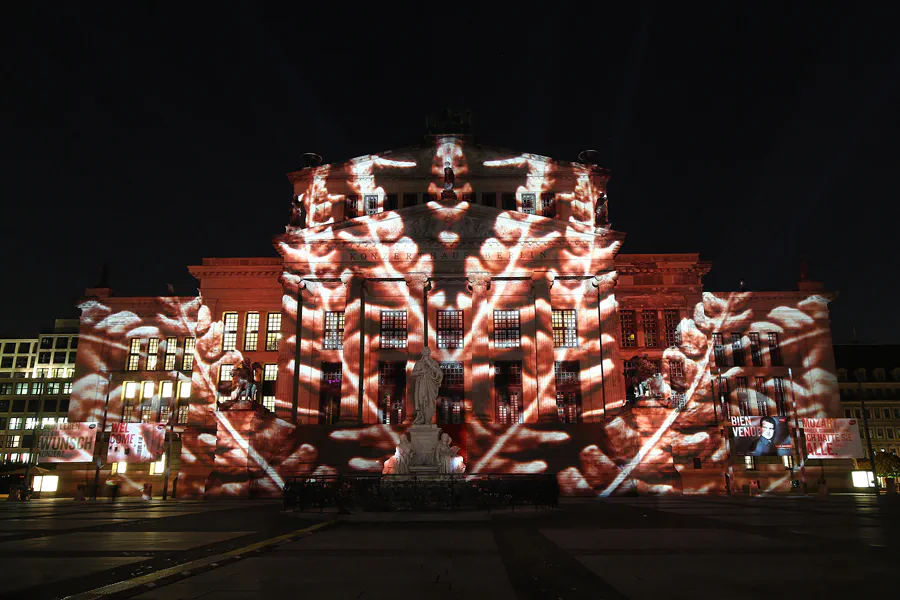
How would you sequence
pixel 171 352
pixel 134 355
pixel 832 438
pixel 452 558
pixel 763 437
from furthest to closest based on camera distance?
pixel 134 355
pixel 171 352
pixel 763 437
pixel 832 438
pixel 452 558

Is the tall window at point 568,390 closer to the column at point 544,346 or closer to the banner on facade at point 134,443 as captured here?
Result: the column at point 544,346

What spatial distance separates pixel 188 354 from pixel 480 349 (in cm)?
2627

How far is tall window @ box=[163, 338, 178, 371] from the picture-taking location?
2205 inches

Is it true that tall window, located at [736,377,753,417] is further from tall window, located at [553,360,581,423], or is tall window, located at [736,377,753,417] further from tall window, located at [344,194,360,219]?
tall window, located at [344,194,360,219]

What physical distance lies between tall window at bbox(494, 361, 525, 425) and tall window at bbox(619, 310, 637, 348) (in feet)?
37.4

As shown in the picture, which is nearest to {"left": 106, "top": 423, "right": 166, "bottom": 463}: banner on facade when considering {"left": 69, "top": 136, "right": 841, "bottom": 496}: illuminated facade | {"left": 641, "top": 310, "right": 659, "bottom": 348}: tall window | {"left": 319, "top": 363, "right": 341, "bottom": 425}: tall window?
{"left": 69, "top": 136, "right": 841, "bottom": 496}: illuminated facade

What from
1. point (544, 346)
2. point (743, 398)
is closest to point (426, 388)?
point (544, 346)

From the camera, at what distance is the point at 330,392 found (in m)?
48.4

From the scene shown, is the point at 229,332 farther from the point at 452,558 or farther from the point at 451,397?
the point at 452,558

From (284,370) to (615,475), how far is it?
76.8 ft

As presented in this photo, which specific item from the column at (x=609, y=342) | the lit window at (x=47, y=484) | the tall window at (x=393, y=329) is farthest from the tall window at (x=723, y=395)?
the lit window at (x=47, y=484)

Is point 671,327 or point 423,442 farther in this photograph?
point 671,327

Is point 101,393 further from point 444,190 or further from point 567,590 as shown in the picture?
point 567,590

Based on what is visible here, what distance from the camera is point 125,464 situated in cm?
5331
